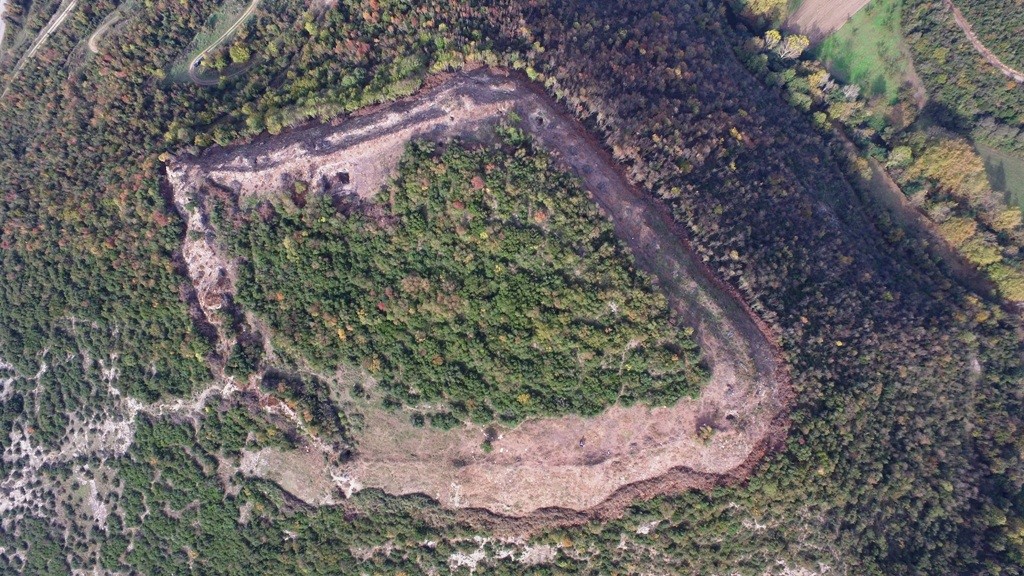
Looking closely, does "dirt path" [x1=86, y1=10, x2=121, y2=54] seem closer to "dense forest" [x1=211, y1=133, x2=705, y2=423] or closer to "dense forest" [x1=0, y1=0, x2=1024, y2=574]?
"dense forest" [x1=0, y1=0, x2=1024, y2=574]

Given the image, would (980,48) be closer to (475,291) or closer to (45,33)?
(475,291)

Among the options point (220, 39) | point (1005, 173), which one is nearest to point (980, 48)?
point (1005, 173)

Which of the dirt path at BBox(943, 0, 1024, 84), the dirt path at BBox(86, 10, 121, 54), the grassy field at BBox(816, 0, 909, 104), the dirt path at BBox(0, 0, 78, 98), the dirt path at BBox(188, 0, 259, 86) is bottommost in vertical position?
the dirt path at BBox(943, 0, 1024, 84)

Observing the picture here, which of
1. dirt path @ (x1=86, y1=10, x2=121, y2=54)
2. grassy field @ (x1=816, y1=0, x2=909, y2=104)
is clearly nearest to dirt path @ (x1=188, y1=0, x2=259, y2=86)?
dirt path @ (x1=86, y1=10, x2=121, y2=54)

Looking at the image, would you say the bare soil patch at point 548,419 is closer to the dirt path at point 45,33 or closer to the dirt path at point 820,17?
the dirt path at point 820,17

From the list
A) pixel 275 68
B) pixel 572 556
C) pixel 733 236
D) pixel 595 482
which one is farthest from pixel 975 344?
pixel 275 68

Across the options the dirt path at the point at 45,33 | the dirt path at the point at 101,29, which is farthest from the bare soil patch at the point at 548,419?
the dirt path at the point at 45,33

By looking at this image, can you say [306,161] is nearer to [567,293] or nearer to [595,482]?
[567,293]
